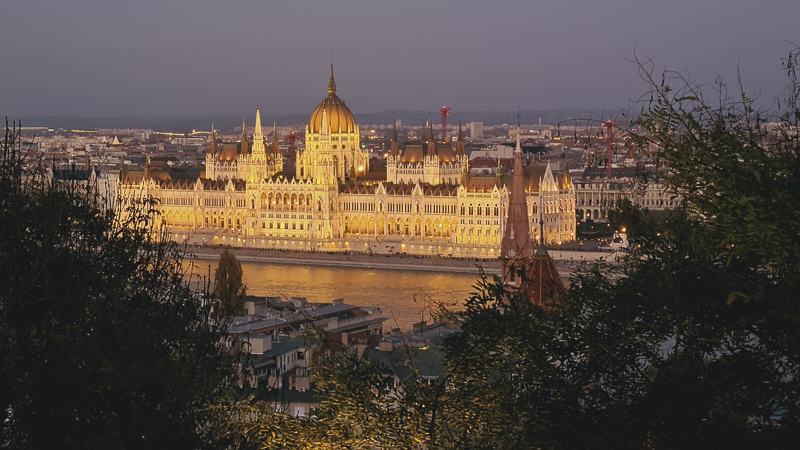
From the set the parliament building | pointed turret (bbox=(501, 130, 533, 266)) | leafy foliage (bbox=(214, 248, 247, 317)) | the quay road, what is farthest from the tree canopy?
the parliament building

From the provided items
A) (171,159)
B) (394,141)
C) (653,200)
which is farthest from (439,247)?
(171,159)

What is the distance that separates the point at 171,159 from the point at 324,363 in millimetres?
95939

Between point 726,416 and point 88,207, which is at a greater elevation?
point 88,207

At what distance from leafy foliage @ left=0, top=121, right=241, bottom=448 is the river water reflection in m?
21.2

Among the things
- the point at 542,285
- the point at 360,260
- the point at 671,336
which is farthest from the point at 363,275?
the point at 671,336

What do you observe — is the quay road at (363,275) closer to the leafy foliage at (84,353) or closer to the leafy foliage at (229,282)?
the leafy foliage at (229,282)

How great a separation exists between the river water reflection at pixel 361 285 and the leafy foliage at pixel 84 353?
2115cm

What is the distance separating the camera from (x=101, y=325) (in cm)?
1094

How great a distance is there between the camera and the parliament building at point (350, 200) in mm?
54812

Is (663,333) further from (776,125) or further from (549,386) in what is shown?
(776,125)

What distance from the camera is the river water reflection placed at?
3862cm

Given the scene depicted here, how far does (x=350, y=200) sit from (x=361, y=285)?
14.3 m

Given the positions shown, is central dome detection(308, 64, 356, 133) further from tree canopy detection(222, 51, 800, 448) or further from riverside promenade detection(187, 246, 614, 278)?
tree canopy detection(222, 51, 800, 448)

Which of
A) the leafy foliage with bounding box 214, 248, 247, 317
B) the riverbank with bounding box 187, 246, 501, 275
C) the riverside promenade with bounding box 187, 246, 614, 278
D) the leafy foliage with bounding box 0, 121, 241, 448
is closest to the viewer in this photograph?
the leafy foliage with bounding box 0, 121, 241, 448
